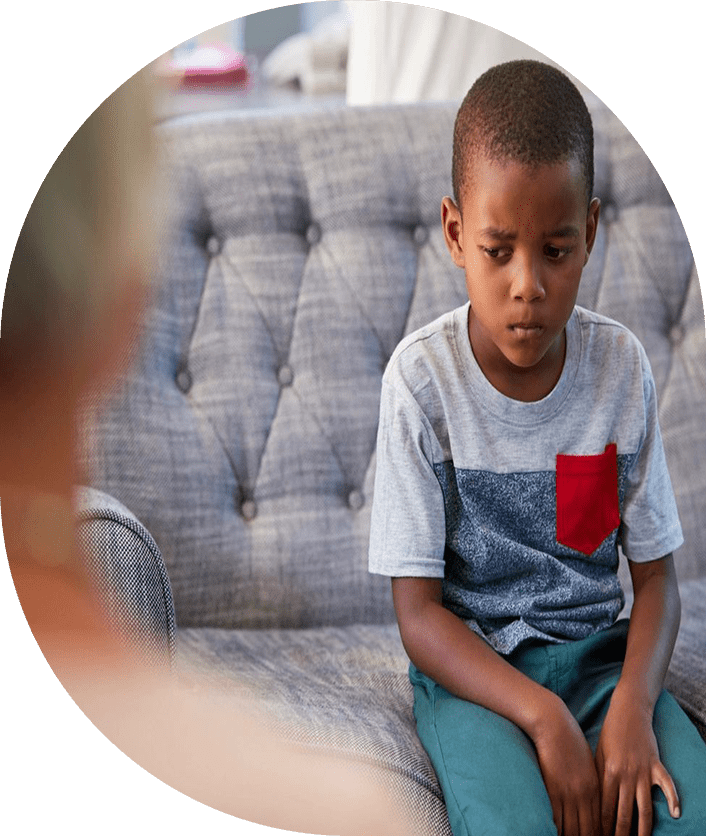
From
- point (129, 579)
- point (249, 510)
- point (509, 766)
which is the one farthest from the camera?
point (249, 510)

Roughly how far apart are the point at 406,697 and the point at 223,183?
0.84m

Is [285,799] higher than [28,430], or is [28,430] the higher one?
[28,430]

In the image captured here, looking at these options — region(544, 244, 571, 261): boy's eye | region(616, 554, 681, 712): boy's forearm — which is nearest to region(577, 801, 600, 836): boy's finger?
region(616, 554, 681, 712): boy's forearm

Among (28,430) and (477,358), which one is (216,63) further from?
(477,358)

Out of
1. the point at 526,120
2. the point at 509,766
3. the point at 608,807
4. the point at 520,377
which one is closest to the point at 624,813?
the point at 608,807

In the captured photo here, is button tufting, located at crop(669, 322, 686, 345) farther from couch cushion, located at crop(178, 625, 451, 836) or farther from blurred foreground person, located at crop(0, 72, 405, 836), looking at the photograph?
blurred foreground person, located at crop(0, 72, 405, 836)

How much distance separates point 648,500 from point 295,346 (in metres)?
0.64

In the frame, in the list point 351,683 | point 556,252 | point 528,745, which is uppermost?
point 556,252

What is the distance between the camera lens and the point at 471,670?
1190mm

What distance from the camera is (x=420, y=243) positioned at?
1.79 m

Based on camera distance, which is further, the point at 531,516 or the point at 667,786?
the point at 531,516

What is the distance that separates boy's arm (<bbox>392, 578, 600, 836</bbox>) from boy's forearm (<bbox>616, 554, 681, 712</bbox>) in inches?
4.0

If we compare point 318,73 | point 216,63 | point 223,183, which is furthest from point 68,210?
point 318,73

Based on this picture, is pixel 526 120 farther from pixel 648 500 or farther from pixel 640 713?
pixel 640 713
